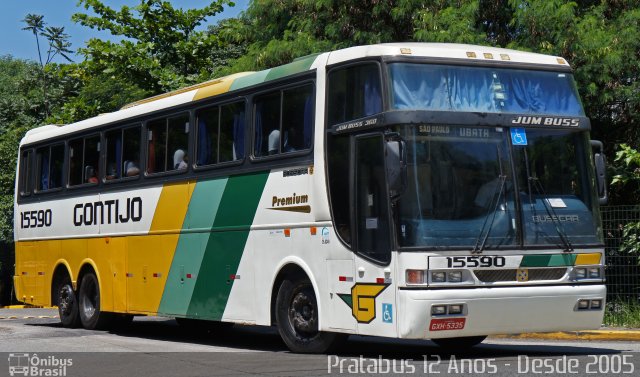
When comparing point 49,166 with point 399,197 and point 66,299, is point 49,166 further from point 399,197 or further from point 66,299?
point 399,197

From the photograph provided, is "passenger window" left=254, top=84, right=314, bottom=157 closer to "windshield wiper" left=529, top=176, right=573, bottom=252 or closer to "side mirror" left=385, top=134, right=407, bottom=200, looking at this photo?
"side mirror" left=385, top=134, right=407, bottom=200

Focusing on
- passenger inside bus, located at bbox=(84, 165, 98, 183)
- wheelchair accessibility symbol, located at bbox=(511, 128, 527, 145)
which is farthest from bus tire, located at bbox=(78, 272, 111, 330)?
wheelchair accessibility symbol, located at bbox=(511, 128, 527, 145)

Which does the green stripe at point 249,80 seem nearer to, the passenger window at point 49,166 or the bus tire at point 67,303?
the passenger window at point 49,166

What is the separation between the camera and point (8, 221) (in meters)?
36.5

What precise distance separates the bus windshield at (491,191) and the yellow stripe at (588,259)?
0.15 metres

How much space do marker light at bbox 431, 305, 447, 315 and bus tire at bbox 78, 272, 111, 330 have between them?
28.7 feet

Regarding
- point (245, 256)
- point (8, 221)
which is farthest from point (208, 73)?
point (245, 256)

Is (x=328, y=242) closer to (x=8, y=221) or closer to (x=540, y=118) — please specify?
(x=540, y=118)

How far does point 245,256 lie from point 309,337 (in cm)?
174

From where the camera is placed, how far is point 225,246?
49.8ft

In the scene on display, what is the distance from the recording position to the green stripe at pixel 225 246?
14.5 metres

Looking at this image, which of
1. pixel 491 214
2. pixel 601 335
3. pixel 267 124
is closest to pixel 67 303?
pixel 267 124

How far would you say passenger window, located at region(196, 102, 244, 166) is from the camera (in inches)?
586

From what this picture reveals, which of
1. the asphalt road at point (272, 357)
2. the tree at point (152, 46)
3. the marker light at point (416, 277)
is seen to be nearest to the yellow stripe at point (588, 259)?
the asphalt road at point (272, 357)
